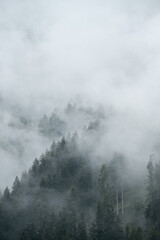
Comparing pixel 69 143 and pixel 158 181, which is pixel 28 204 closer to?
pixel 69 143

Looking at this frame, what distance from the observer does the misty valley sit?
136038 millimetres

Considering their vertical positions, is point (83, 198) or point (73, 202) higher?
point (83, 198)

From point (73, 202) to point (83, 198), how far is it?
8881mm

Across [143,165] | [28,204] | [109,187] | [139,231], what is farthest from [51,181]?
[139,231]

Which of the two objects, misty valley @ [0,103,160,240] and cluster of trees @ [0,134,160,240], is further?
misty valley @ [0,103,160,240]

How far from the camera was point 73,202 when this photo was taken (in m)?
156

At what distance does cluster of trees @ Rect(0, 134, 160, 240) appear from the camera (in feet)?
444

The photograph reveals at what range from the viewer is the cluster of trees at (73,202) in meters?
135

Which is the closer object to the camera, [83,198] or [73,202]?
[73,202]

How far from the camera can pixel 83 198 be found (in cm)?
16412

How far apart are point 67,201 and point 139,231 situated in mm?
45568

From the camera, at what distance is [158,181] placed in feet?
487

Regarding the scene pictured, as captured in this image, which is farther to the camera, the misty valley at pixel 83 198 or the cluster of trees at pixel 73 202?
the misty valley at pixel 83 198

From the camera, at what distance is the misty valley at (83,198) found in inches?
5356
